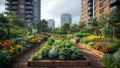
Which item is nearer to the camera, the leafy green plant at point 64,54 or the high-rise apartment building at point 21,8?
the leafy green plant at point 64,54

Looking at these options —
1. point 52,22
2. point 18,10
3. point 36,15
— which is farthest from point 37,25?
point 52,22

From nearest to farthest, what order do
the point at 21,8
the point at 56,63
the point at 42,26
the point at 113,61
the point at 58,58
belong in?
the point at 56,63
the point at 113,61
the point at 58,58
the point at 42,26
the point at 21,8

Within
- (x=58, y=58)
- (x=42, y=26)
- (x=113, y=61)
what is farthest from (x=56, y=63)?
(x=42, y=26)

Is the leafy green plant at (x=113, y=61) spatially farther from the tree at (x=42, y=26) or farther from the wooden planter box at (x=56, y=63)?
the tree at (x=42, y=26)

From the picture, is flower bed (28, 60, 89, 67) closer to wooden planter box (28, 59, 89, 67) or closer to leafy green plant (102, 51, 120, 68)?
wooden planter box (28, 59, 89, 67)

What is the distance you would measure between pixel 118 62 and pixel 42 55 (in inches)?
150

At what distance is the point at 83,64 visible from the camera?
8.55 m

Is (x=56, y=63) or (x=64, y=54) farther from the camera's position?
(x=64, y=54)

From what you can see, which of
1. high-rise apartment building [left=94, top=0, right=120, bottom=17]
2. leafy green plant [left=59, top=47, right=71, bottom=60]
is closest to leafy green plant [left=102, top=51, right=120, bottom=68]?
leafy green plant [left=59, top=47, right=71, bottom=60]

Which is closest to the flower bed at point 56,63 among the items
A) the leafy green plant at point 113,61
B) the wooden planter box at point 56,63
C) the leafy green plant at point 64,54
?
the wooden planter box at point 56,63

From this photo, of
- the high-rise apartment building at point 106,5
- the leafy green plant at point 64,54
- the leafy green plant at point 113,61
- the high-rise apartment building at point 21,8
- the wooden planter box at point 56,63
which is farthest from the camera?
the high-rise apartment building at point 21,8

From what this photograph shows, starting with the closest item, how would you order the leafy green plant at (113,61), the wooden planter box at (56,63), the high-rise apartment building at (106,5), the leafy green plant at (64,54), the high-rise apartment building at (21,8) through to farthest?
the leafy green plant at (113,61), the wooden planter box at (56,63), the leafy green plant at (64,54), the high-rise apartment building at (106,5), the high-rise apartment building at (21,8)

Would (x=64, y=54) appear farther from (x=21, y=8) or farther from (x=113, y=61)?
(x=21, y=8)

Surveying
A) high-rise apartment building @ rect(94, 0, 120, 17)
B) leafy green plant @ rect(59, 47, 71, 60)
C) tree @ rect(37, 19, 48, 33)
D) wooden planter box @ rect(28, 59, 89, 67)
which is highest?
high-rise apartment building @ rect(94, 0, 120, 17)
